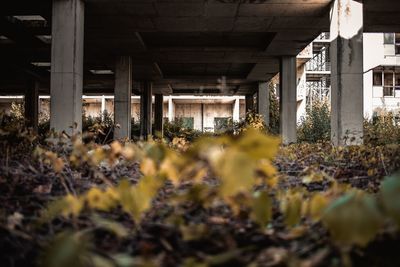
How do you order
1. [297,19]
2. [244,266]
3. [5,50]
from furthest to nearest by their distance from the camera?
[5,50]
[297,19]
[244,266]

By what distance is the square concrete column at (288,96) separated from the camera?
1448 centimetres

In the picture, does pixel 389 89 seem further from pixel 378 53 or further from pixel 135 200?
pixel 135 200

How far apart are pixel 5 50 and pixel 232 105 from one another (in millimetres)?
25427

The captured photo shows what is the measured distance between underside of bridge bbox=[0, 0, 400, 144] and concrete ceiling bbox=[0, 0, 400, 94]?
2 cm

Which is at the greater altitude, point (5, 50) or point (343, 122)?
point (5, 50)

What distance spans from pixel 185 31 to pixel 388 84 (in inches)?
899

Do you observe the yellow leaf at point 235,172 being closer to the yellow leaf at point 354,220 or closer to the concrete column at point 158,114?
the yellow leaf at point 354,220

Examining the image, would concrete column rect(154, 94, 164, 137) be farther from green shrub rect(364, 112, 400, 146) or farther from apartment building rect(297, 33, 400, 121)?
green shrub rect(364, 112, 400, 146)

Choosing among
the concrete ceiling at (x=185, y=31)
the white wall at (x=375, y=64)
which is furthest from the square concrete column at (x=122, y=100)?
the white wall at (x=375, y=64)

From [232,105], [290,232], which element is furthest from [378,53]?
[290,232]

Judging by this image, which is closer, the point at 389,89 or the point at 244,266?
the point at 244,266

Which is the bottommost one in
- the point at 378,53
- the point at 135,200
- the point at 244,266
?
the point at 244,266

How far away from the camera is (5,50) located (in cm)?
1395

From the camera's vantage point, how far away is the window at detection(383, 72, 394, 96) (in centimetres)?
2881
